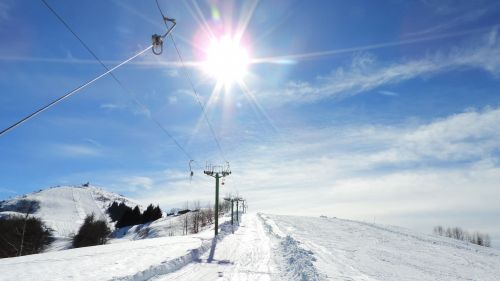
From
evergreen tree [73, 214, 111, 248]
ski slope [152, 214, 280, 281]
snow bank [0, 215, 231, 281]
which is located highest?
snow bank [0, 215, 231, 281]

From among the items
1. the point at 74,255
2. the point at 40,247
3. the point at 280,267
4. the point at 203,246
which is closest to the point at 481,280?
Result: the point at 280,267

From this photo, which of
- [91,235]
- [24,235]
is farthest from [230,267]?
[91,235]

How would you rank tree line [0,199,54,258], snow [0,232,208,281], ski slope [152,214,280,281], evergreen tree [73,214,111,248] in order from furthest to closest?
evergreen tree [73,214,111,248], tree line [0,199,54,258], ski slope [152,214,280,281], snow [0,232,208,281]

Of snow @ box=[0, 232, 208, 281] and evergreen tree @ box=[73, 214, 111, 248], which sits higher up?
snow @ box=[0, 232, 208, 281]

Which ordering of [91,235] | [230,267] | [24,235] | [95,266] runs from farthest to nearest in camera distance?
[91,235] < [24,235] < [230,267] < [95,266]

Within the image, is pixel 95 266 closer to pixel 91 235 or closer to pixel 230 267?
pixel 230 267

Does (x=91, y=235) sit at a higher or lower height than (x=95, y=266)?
lower

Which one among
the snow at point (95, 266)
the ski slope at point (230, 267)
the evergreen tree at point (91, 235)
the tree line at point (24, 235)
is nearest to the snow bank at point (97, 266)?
the snow at point (95, 266)

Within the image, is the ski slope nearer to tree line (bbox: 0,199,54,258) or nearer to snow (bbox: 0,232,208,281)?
snow (bbox: 0,232,208,281)

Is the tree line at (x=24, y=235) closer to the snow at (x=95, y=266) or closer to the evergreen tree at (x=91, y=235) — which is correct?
the evergreen tree at (x=91, y=235)

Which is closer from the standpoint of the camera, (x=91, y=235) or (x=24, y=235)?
(x=24, y=235)

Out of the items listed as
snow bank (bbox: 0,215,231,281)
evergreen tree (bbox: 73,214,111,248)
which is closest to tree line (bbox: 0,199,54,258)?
evergreen tree (bbox: 73,214,111,248)

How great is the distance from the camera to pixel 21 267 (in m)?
14.3

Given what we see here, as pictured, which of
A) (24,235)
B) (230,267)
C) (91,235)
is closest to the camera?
(230,267)
